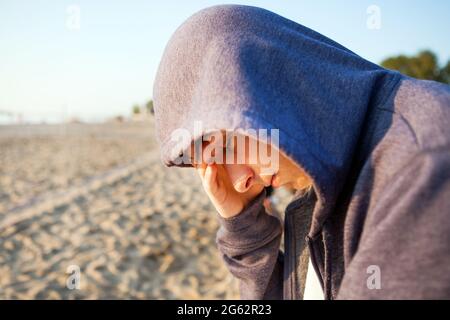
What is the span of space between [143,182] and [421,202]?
23.1 ft

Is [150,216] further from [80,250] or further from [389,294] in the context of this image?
[389,294]

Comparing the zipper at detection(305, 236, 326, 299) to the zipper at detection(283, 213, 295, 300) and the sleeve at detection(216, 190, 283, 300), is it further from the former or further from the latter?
the sleeve at detection(216, 190, 283, 300)

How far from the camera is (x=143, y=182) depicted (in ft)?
25.4

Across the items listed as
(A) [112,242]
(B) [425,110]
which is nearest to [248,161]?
(B) [425,110]

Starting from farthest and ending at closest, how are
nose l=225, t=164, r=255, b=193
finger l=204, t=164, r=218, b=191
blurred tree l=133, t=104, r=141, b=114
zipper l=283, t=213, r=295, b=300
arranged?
blurred tree l=133, t=104, r=141, b=114, zipper l=283, t=213, r=295, b=300, finger l=204, t=164, r=218, b=191, nose l=225, t=164, r=255, b=193

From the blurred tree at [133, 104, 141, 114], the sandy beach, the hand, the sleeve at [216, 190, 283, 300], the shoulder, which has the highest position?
the blurred tree at [133, 104, 141, 114]

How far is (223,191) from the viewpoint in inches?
66.9

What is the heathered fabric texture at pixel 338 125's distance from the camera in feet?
3.17

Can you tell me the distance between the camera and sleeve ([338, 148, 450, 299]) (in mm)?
947

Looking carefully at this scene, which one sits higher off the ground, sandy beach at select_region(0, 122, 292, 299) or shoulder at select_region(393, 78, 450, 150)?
shoulder at select_region(393, 78, 450, 150)

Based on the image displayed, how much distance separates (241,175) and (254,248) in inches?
19.8

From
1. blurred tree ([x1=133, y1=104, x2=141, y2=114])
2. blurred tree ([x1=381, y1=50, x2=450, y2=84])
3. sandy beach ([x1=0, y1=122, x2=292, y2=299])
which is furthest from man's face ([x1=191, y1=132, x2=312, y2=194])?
blurred tree ([x1=133, y1=104, x2=141, y2=114])

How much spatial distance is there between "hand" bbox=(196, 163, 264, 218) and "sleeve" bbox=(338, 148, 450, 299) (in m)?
0.70

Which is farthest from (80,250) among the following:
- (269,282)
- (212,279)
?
(269,282)
